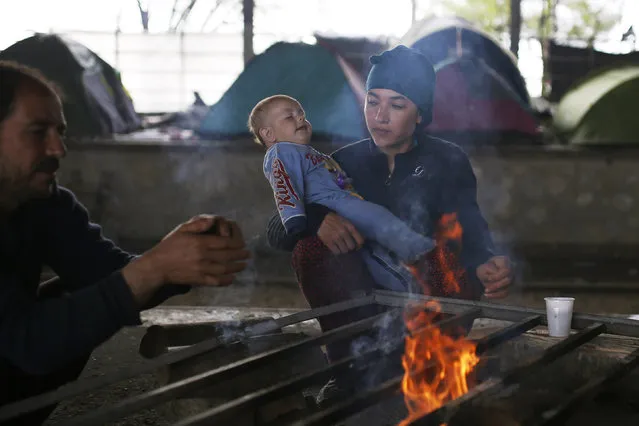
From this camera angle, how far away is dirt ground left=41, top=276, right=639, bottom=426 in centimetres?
289

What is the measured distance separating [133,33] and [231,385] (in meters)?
8.22

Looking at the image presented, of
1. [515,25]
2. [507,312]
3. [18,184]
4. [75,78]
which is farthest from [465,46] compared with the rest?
[18,184]

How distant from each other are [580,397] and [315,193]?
1.47 metres

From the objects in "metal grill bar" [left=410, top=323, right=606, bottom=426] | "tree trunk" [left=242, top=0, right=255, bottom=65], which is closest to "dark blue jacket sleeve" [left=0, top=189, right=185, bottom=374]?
"metal grill bar" [left=410, top=323, right=606, bottom=426]

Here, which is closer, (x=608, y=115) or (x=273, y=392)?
(x=273, y=392)

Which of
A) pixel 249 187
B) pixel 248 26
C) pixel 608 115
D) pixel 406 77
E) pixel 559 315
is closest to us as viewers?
pixel 559 315

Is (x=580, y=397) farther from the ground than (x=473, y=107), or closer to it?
closer to it

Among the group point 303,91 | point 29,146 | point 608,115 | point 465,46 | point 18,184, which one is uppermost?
point 465,46

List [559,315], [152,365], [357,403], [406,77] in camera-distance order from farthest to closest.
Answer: [406,77] → [559,315] → [152,365] → [357,403]

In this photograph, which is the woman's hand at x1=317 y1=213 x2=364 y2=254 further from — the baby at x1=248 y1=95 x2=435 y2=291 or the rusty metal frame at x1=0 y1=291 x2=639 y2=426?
the rusty metal frame at x1=0 y1=291 x2=639 y2=426

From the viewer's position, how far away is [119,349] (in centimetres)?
360

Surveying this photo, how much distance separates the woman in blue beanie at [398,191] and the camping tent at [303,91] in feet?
10.7

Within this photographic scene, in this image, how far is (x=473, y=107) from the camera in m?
6.46

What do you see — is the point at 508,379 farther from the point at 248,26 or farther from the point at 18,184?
the point at 248,26
